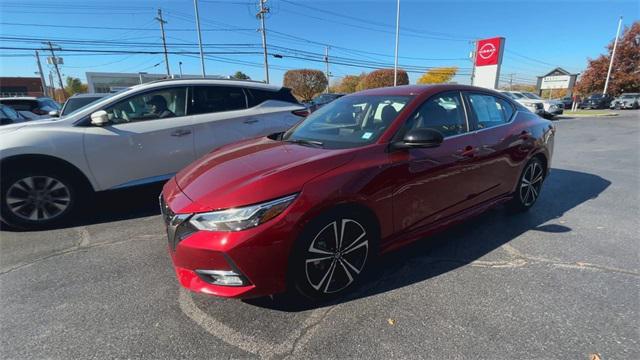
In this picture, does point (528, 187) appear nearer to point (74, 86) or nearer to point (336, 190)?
point (336, 190)

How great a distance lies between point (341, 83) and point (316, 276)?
274ft

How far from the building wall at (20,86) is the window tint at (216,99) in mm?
75166

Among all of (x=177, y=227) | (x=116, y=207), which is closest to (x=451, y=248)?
(x=177, y=227)

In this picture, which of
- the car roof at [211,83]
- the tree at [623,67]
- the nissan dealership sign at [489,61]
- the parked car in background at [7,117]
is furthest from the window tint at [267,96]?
the tree at [623,67]

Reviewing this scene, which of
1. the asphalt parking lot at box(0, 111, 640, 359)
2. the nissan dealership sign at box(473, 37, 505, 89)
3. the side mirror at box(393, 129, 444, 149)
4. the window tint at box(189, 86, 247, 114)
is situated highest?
the nissan dealership sign at box(473, 37, 505, 89)

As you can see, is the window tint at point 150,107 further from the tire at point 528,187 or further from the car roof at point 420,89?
the tire at point 528,187

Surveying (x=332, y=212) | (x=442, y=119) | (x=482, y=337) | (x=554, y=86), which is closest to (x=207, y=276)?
(x=332, y=212)

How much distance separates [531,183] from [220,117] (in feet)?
13.8

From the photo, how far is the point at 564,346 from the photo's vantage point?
2004mm

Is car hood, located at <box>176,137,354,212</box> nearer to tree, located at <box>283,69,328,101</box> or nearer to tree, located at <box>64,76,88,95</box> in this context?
tree, located at <box>283,69,328,101</box>

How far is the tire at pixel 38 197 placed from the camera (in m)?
3.70

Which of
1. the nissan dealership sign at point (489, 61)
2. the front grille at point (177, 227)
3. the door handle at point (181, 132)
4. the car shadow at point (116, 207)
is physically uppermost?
the nissan dealership sign at point (489, 61)

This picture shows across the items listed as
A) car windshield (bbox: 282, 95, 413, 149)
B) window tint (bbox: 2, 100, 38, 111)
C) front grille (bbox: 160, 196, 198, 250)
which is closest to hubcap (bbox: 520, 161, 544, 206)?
car windshield (bbox: 282, 95, 413, 149)

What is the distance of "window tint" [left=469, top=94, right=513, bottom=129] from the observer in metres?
3.47
